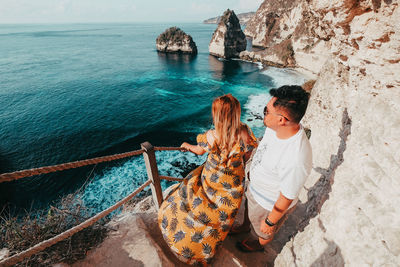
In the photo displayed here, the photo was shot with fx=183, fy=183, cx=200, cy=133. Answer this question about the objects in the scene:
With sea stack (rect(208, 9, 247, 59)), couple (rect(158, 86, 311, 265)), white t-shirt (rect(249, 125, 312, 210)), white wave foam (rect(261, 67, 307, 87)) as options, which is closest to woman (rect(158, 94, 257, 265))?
couple (rect(158, 86, 311, 265))

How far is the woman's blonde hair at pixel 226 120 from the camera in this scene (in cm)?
224

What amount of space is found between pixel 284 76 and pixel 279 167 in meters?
44.2

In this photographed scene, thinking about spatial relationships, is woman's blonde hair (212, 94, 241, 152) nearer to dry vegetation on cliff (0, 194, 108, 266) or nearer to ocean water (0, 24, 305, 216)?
dry vegetation on cliff (0, 194, 108, 266)

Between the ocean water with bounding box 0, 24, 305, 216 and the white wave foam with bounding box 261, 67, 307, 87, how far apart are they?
198 millimetres

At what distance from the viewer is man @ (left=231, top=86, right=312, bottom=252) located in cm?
210

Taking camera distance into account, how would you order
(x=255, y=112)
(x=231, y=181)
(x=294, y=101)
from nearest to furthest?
(x=294, y=101)
(x=231, y=181)
(x=255, y=112)

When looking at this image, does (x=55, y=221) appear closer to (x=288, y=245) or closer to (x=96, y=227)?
(x=96, y=227)

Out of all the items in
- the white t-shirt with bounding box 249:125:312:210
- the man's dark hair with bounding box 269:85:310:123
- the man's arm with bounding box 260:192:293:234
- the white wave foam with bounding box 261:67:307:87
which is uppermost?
the man's dark hair with bounding box 269:85:310:123

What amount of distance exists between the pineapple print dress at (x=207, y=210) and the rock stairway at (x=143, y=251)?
1.69ft

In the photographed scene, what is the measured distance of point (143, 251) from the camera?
3.03 metres

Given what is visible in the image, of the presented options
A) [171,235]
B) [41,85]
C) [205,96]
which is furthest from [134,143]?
[41,85]

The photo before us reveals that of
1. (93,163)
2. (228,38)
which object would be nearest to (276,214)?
(93,163)

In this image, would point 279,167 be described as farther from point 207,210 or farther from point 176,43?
point 176,43

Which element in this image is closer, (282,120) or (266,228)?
(282,120)
